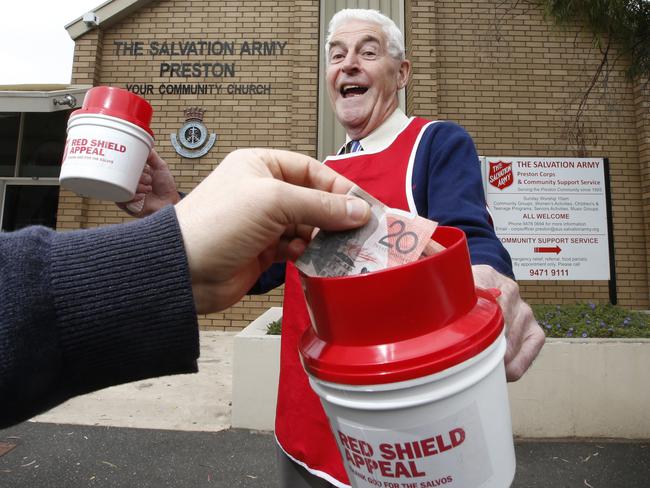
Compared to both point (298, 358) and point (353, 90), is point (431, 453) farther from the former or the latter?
point (353, 90)

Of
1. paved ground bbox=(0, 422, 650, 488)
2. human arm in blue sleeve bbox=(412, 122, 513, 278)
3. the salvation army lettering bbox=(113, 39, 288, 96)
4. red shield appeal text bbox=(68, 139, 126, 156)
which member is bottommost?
paved ground bbox=(0, 422, 650, 488)

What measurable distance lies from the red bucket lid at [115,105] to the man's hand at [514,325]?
167cm

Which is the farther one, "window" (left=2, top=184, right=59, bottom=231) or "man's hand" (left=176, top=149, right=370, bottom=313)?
"window" (left=2, top=184, right=59, bottom=231)

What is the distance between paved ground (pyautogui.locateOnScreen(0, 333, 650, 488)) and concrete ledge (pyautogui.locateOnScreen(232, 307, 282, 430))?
12cm

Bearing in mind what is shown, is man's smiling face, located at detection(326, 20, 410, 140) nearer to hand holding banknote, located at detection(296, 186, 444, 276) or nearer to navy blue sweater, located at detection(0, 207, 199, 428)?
hand holding banknote, located at detection(296, 186, 444, 276)

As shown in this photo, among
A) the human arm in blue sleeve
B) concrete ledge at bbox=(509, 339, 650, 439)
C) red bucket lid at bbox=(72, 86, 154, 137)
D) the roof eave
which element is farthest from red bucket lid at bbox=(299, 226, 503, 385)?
the roof eave

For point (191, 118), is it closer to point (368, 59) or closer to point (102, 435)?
point (102, 435)

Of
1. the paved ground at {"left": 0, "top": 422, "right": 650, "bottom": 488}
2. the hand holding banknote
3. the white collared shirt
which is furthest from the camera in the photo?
the paved ground at {"left": 0, "top": 422, "right": 650, "bottom": 488}

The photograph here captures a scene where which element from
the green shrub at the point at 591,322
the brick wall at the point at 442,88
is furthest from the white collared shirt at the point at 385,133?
the brick wall at the point at 442,88

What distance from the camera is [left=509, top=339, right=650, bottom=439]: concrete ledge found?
379 centimetres

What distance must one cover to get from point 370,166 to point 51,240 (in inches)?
46.2

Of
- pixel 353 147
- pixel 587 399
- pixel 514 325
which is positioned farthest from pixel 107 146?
pixel 587 399

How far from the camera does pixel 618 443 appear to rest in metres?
3.73

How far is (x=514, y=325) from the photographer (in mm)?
1195
